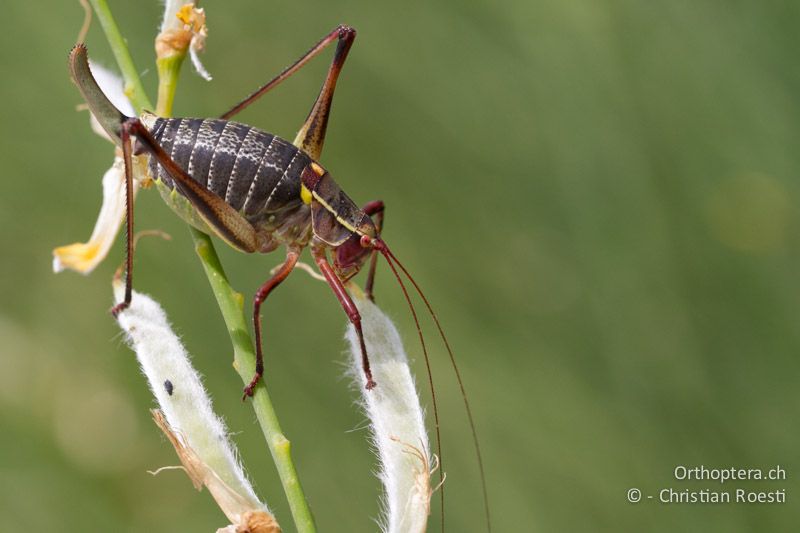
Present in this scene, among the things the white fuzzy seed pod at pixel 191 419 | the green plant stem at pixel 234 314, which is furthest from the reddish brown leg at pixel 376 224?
the white fuzzy seed pod at pixel 191 419

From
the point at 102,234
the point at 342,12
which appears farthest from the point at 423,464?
the point at 342,12

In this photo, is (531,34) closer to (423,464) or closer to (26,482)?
(423,464)

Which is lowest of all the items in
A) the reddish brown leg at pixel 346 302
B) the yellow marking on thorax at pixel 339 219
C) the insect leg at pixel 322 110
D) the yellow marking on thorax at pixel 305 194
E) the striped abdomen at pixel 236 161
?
the reddish brown leg at pixel 346 302

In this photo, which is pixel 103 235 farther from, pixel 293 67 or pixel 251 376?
pixel 293 67

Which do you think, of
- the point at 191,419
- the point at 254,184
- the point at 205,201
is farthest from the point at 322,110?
the point at 191,419

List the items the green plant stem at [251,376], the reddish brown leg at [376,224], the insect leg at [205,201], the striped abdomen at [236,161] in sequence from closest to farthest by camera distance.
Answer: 1. the green plant stem at [251,376]
2. the insect leg at [205,201]
3. the striped abdomen at [236,161]
4. the reddish brown leg at [376,224]

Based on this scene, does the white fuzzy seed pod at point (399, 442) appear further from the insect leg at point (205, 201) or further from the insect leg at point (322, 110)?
the insect leg at point (322, 110)

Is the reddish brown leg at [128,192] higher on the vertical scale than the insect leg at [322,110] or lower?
lower
